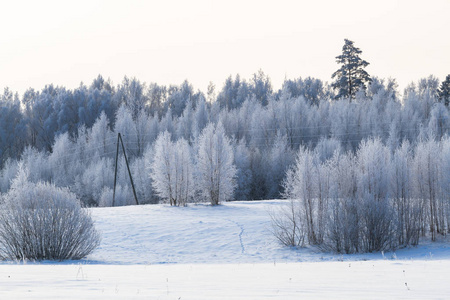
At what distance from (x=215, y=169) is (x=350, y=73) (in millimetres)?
37590

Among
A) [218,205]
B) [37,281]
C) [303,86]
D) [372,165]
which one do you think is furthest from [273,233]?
[303,86]

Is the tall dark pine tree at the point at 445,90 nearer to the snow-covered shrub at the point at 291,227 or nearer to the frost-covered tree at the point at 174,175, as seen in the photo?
the frost-covered tree at the point at 174,175

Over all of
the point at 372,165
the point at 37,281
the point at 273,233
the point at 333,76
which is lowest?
the point at 273,233

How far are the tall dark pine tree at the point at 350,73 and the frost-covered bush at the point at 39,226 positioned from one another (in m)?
54.4

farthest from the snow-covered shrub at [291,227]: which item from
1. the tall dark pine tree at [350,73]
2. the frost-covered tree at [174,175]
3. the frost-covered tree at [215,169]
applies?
the tall dark pine tree at [350,73]

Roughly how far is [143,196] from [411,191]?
112 feet

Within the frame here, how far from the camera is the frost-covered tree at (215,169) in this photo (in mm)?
38000

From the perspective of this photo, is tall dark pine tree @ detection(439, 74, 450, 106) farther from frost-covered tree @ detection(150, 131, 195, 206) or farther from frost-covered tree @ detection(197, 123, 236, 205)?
frost-covered tree @ detection(150, 131, 195, 206)

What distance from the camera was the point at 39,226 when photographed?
2008 centimetres

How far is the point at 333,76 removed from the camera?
227 ft

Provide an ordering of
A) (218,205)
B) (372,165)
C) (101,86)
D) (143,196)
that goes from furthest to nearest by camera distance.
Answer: (101,86), (143,196), (218,205), (372,165)

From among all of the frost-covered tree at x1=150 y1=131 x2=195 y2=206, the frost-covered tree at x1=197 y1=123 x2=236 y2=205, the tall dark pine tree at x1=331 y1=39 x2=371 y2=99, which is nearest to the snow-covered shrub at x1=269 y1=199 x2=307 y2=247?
the frost-covered tree at x1=197 y1=123 x2=236 y2=205

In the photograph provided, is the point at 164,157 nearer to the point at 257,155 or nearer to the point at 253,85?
the point at 257,155

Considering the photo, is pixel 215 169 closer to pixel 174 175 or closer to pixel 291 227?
pixel 174 175
